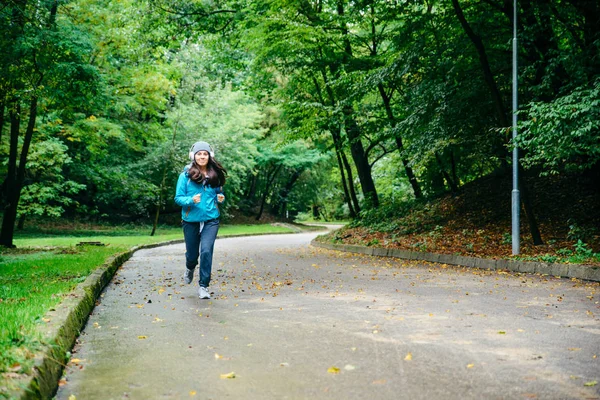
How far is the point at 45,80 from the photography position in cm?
1366

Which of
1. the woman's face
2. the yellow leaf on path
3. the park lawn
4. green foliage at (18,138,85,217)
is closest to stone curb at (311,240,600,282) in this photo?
the woman's face

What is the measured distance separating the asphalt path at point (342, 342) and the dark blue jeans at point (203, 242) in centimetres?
43

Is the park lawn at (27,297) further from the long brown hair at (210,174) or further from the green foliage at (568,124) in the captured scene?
the green foliage at (568,124)

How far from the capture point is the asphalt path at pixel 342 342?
153 inches

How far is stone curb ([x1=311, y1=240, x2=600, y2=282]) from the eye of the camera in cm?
1040

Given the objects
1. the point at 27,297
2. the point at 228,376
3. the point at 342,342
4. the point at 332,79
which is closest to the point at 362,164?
the point at 332,79

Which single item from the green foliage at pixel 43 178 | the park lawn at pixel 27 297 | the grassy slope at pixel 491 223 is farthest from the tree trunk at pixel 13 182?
the grassy slope at pixel 491 223

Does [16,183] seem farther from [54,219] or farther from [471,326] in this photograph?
[54,219]

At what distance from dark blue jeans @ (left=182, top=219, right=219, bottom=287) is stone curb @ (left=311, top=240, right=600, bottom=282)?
6.54 meters

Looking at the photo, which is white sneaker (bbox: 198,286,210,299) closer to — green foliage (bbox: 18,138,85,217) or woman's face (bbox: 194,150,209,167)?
woman's face (bbox: 194,150,209,167)

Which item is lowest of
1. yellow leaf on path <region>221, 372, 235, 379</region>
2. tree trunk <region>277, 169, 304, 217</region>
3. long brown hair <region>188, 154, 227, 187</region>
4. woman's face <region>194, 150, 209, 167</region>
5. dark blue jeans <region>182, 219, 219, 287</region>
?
yellow leaf on path <region>221, 372, 235, 379</region>

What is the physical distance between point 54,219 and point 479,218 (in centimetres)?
2663

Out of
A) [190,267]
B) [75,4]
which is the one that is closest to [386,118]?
[75,4]

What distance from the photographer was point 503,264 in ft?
40.4
